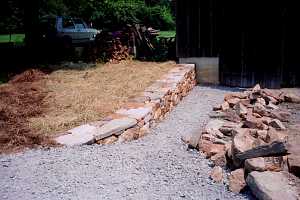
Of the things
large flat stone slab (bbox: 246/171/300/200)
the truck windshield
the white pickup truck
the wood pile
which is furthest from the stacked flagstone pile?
the truck windshield

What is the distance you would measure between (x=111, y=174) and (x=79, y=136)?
88 cm

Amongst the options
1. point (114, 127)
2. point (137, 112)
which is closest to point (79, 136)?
point (114, 127)

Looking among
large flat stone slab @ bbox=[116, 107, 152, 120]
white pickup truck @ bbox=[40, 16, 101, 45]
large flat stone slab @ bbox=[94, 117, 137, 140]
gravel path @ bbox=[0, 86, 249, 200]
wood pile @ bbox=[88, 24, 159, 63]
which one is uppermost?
white pickup truck @ bbox=[40, 16, 101, 45]

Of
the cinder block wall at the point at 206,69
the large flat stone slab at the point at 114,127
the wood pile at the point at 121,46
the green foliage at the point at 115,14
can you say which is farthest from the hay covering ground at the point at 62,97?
the green foliage at the point at 115,14

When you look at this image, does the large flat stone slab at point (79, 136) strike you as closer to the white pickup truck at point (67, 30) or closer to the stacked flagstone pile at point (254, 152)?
the stacked flagstone pile at point (254, 152)

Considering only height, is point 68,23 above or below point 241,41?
above

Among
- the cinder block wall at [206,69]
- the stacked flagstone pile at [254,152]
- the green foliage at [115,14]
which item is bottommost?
the stacked flagstone pile at [254,152]

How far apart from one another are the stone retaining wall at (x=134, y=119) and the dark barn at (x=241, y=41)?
6.81 feet

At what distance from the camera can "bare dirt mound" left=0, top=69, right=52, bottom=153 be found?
4.34 m

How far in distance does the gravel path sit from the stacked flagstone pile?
18 centimetres

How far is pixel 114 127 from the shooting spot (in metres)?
4.57

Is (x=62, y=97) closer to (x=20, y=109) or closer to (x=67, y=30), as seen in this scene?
(x=20, y=109)

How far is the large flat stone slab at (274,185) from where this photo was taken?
3.02m

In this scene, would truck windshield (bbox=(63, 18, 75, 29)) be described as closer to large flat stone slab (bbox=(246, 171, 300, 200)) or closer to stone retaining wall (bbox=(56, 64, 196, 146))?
stone retaining wall (bbox=(56, 64, 196, 146))
